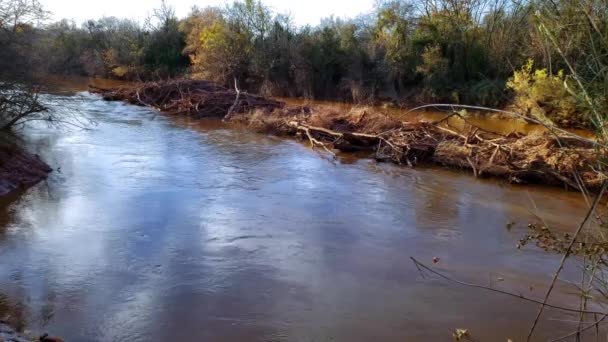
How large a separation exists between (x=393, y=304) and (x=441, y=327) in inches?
28.6

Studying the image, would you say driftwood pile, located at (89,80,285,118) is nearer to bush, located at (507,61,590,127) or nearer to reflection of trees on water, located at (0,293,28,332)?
bush, located at (507,61,590,127)

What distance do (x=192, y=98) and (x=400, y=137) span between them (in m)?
11.6

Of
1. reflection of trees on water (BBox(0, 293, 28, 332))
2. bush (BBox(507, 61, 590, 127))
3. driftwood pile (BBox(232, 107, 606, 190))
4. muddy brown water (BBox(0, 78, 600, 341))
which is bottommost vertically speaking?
reflection of trees on water (BBox(0, 293, 28, 332))

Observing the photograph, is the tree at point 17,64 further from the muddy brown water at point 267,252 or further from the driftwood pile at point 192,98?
the driftwood pile at point 192,98

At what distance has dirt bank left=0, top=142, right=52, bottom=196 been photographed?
1130cm

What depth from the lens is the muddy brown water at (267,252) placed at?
244 inches

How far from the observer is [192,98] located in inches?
928

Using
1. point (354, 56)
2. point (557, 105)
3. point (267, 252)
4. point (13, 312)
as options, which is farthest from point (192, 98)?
point (557, 105)

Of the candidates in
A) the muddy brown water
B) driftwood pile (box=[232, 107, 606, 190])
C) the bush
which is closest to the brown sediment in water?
driftwood pile (box=[232, 107, 606, 190])

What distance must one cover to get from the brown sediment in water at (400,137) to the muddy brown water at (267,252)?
648mm

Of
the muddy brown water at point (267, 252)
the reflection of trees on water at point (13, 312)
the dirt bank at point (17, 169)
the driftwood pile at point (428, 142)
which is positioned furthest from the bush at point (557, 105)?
the dirt bank at point (17, 169)

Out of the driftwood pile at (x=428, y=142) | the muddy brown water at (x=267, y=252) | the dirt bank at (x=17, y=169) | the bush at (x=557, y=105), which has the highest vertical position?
the bush at (x=557, y=105)

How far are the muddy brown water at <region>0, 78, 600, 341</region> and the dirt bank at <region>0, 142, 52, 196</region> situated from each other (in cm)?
43

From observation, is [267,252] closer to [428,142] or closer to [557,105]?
[557,105]
